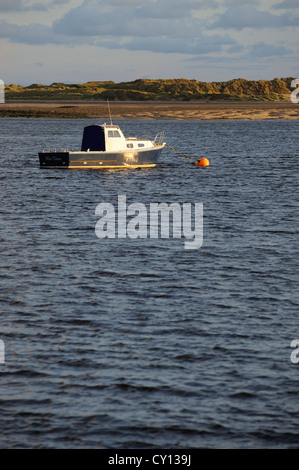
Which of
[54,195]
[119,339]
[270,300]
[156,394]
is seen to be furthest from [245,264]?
[54,195]

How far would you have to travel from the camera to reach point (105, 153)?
59375mm

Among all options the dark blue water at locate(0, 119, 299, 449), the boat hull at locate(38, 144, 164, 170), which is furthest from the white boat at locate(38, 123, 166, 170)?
the dark blue water at locate(0, 119, 299, 449)

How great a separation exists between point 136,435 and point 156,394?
1827 millimetres

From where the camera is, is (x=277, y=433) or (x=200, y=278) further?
(x=200, y=278)

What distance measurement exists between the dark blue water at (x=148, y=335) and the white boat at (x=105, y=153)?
794 inches

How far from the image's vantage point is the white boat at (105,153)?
5841 centimetres

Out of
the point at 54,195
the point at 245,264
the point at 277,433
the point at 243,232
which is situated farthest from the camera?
the point at 54,195

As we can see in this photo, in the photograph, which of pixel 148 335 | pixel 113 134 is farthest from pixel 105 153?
pixel 148 335

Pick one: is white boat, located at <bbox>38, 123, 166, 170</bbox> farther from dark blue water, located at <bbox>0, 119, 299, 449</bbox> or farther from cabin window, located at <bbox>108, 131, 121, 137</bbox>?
dark blue water, located at <bbox>0, 119, 299, 449</bbox>

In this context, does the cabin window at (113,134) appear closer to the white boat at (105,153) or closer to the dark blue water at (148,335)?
the white boat at (105,153)

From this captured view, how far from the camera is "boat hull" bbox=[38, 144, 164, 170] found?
59906 millimetres

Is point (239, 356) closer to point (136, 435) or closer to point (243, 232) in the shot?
point (136, 435)

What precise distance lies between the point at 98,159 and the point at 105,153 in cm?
92

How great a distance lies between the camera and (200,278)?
81.5ft
